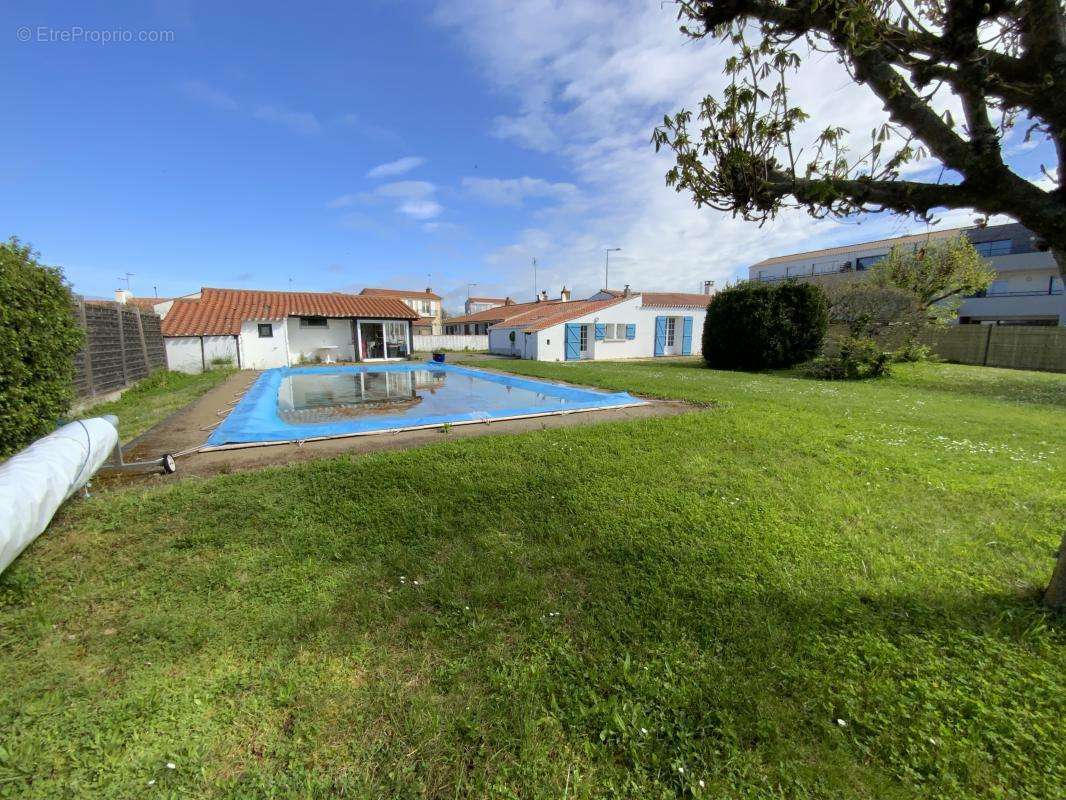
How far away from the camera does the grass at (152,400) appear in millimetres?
7401

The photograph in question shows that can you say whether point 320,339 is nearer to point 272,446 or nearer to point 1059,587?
point 272,446

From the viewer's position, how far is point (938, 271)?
17547 mm

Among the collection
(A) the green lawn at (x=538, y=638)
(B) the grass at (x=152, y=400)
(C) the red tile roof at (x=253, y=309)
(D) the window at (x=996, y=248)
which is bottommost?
(A) the green lawn at (x=538, y=638)

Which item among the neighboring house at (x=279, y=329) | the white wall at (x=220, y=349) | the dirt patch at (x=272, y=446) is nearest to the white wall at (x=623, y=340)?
the neighboring house at (x=279, y=329)

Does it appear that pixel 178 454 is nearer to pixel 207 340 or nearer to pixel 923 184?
pixel 923 184

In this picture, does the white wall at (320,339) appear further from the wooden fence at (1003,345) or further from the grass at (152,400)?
the wooden fence at (1003,345)

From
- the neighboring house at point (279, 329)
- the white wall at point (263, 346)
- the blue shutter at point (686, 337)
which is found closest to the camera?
the neighboring house at point (279, 329)

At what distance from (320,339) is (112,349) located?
12.1 meters

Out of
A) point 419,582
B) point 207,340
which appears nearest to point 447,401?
point 419,582

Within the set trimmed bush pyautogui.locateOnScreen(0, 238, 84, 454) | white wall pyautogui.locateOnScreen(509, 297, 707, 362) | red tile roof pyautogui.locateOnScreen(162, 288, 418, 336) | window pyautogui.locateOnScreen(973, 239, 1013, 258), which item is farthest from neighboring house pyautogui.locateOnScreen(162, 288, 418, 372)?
window pyautogui.locateOnScreen(973, 239, 1013, 258)

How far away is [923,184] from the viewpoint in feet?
8.00

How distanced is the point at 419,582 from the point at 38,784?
1741mm

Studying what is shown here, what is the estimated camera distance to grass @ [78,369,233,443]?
7401 mm

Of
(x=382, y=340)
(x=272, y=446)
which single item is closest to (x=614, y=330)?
(x=382, y=340)
